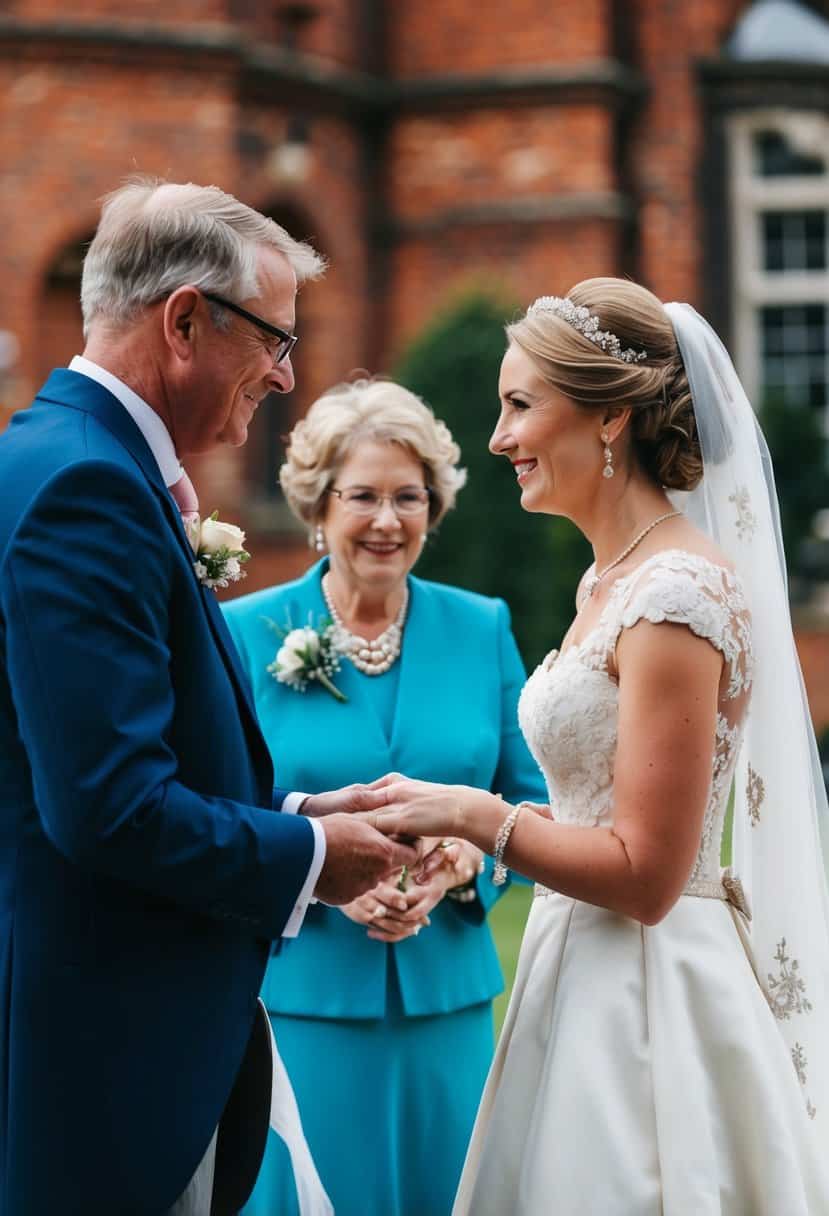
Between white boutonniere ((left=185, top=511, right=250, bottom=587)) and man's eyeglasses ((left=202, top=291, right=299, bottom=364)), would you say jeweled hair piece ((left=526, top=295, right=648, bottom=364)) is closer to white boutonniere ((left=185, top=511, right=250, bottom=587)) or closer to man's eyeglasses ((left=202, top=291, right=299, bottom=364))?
man's eyeglasses ((left=202, top=291, right=299, bottom=364))

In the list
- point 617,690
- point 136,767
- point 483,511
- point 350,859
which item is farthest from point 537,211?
point 136,767

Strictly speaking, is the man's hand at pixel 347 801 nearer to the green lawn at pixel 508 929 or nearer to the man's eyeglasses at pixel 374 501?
the man's eyeglasses at pixel 374 501

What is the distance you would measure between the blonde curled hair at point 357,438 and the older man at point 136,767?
59.9 inches

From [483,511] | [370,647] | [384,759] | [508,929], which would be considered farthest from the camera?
[483,511]

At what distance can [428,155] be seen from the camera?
15258 mm

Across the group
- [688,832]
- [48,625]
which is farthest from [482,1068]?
[48,625]

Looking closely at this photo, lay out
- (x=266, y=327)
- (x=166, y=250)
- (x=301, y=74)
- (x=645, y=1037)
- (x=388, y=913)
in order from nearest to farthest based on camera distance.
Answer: (x=166, y=250) < (x=266, y=327) < (x=645, y=1037) < (x=388, y=913) < (x=301, y=74)

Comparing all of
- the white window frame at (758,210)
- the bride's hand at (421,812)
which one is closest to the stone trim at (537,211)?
the white window frame at (758,210)

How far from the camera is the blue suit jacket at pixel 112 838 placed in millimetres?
2562

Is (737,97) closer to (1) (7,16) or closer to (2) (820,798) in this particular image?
(1) (7,16)

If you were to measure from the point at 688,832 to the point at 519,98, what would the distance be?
42.3 feet

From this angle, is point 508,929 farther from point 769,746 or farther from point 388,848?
point 388,848

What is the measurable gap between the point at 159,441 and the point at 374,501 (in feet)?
5.51

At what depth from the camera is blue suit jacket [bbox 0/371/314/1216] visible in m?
2.56
